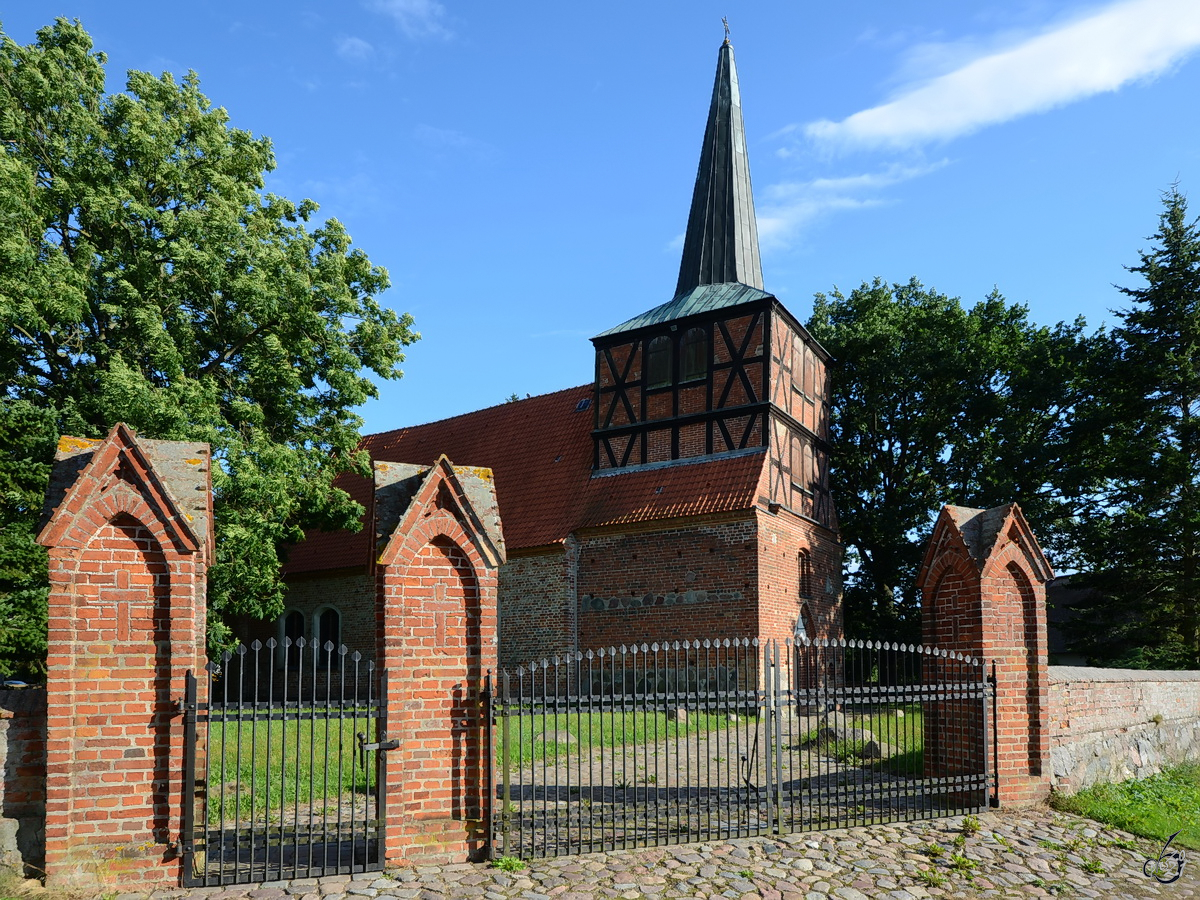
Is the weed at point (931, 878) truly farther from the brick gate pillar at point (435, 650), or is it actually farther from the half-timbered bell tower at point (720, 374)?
the half-timbered bell tower at point (720, 374)

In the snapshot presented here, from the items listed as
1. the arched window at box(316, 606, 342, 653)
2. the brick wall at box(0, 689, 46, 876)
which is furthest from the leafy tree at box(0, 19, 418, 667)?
the brick wall at box(0, 689, 46, 876)

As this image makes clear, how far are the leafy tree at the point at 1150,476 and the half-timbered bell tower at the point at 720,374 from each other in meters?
6.51

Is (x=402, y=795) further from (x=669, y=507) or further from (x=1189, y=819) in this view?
(x=669, y=507)

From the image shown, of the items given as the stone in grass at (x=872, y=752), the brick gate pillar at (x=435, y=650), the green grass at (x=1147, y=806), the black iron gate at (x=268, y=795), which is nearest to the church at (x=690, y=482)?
the stone in grass at (x=872, y=752)

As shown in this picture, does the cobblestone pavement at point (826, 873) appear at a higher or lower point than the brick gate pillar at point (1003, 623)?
lower

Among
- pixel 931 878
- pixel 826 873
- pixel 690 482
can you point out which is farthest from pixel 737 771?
pixel 690 482

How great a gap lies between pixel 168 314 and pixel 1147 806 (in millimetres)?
16108

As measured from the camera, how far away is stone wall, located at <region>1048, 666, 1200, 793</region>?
1021cm

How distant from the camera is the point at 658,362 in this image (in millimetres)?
21469

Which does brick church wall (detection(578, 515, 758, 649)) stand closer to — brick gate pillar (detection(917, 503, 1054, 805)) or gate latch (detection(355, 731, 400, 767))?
brick gate pillar (detection(917, 503, 1054, 805))

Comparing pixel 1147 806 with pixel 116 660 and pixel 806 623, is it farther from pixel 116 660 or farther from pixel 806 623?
pixel 806 623

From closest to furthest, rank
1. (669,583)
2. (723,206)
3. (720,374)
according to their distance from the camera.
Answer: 1. (669,583)
2. (720,374)
3. (723,206)

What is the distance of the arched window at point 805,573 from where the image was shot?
2109cm

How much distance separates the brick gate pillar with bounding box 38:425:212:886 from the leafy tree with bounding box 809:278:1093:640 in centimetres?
1988
